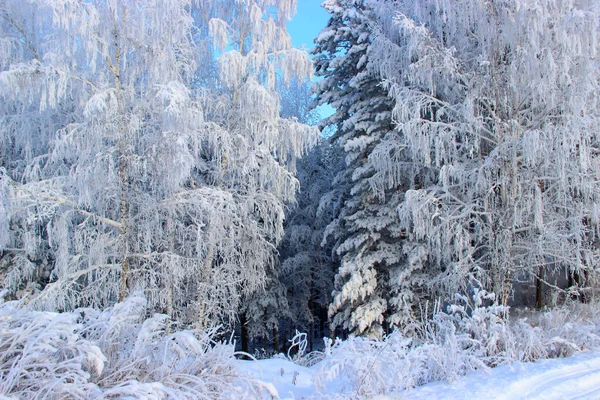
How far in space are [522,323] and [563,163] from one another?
357 centimetres

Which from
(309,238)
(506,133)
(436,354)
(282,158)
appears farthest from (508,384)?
(309,238)

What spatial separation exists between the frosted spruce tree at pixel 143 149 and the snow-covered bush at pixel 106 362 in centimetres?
444

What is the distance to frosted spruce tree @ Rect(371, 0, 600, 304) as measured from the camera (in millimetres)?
7039

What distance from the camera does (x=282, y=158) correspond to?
9281mm

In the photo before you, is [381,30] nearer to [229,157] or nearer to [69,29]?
[229,157]

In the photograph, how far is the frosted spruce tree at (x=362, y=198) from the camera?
9.44 metres

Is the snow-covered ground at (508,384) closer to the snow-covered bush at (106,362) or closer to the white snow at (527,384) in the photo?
the white snow at (527,384)

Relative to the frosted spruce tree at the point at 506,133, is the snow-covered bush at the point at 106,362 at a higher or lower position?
lower

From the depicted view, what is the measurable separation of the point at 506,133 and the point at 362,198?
3495 millimetres

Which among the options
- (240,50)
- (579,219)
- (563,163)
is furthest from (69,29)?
(579,219)

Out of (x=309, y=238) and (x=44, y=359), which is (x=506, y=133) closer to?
(x=309, y=238)

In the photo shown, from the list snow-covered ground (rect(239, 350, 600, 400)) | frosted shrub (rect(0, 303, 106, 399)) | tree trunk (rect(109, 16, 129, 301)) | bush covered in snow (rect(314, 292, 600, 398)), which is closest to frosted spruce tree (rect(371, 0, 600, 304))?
bush covered in snow (rect(314, 292, 600, 398))

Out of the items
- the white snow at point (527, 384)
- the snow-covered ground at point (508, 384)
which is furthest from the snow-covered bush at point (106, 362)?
the white snow at point (527, 384)

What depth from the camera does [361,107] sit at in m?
10.4
